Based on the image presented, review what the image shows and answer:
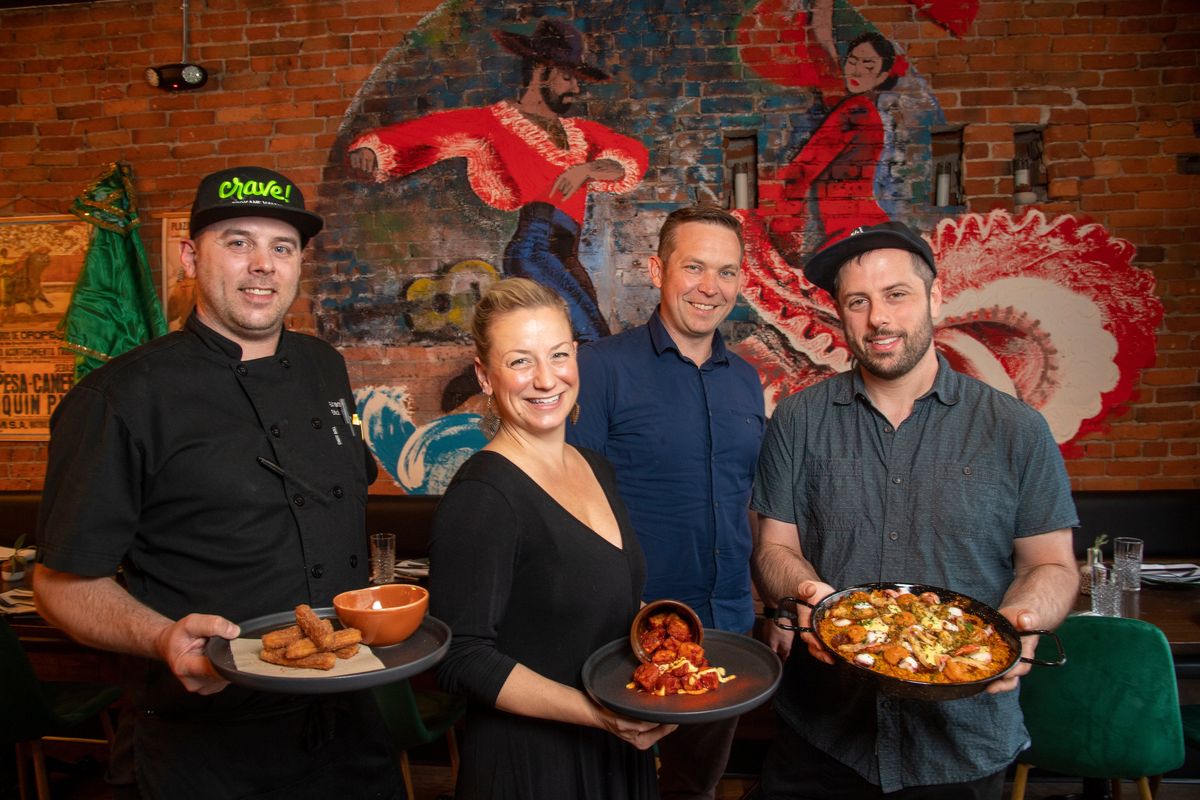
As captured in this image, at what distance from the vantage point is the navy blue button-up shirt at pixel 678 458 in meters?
2.47

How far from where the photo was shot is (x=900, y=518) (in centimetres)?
184

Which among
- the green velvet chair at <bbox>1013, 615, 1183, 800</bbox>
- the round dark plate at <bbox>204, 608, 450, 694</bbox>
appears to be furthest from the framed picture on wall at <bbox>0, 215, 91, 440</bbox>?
the green velvet chair at <bbox>1013, 615, 1183, 800</bbox>

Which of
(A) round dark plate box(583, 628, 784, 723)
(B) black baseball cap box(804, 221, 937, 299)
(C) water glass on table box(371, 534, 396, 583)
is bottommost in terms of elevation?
(C) water glass on table box(371, 534, 396, 583)

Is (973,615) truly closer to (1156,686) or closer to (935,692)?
(935,692)

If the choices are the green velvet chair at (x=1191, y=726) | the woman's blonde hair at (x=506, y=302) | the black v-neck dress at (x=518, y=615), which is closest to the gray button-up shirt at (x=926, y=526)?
the black v-neck dress at (x=518, y=615)

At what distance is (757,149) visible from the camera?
4316 millimetres

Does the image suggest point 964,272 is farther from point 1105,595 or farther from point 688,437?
point 688,437

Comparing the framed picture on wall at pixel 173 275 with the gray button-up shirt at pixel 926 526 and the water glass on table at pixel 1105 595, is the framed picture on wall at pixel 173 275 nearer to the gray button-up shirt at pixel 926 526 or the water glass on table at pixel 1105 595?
the gray button-up shirt at pixel 926 526

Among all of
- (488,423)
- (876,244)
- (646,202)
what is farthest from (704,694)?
(646,202)

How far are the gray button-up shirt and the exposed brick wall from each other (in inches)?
103

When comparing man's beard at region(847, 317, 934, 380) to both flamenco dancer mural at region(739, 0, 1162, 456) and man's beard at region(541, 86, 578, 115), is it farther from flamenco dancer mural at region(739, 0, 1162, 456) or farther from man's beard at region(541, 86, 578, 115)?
man's beard at region(541, 86, 578, 115)

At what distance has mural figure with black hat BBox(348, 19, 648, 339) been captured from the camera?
14.3ft

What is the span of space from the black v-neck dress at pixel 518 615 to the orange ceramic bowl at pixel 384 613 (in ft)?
0.14

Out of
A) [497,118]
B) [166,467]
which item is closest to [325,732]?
[166,467]
